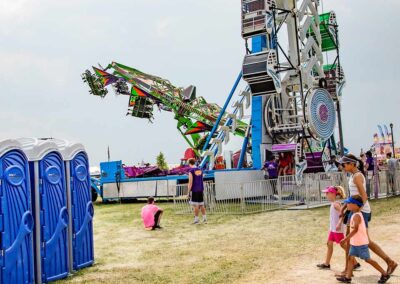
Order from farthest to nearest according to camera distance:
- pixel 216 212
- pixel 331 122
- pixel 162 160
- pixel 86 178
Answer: pixel 162 160 < pixel 331 122 < pixel 216 212 < pixel 86 178

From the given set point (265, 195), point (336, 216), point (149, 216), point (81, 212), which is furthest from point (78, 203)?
point (265, 195)

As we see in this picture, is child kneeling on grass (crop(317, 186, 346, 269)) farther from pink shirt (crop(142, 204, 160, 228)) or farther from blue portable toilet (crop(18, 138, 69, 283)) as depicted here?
pink shirt (crop(142, 204, 160, 228))

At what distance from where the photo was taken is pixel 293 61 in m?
22.3

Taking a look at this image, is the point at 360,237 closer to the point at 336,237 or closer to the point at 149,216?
the point at 336,237

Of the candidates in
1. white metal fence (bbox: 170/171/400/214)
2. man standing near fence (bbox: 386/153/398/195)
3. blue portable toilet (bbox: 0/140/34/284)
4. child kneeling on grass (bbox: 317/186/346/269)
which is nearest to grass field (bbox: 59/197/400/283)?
child kneeling on grass (bbox: 317/186/346/269)

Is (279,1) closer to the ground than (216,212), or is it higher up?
higher up

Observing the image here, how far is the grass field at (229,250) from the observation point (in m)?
7.18

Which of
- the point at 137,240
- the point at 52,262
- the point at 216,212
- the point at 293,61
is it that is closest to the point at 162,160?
the point at 293,61

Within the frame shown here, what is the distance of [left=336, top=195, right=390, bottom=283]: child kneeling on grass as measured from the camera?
6.23m

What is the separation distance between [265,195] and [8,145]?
10962mm

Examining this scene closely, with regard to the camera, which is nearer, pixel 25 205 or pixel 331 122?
pixel 25 205

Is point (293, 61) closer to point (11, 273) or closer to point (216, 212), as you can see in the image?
point (216, 212)

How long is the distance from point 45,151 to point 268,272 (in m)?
3.72

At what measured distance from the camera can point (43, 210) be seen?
7.09 metres
